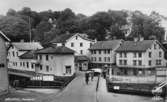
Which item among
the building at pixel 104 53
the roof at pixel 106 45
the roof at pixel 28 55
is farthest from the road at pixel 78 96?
the roof at pixel 106 45

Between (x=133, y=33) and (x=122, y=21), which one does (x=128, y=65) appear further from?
(x=122, y=21)

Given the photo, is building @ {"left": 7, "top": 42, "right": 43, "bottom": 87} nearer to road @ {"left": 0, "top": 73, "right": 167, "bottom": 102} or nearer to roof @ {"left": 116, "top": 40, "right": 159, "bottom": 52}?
road @ {"left": 0, "top": 73, "right": 167, "bottom": 102}

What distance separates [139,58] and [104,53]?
9.94 metres

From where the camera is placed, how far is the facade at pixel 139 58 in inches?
2128

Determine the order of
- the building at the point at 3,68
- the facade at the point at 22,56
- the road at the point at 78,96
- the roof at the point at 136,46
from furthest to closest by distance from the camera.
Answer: the roof at the point at 136,46
the facade at the point at 22,56
the building at the point at 3,68
the road at the point at 78,96

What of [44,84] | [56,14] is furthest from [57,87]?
[56,14]

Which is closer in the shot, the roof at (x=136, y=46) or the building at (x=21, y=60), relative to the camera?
the building at (x=21, y=60)

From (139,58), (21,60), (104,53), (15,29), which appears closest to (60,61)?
(21,60)

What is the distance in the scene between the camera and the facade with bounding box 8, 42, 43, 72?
171 feet

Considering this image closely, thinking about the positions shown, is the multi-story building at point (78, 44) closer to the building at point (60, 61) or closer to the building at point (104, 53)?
the building at point (104, 53)

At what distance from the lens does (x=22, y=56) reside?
177ft

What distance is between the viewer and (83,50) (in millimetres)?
61062

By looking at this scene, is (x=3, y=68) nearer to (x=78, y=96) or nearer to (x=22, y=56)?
(x=78, y=96)

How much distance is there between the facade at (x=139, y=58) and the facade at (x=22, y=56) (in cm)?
2013
